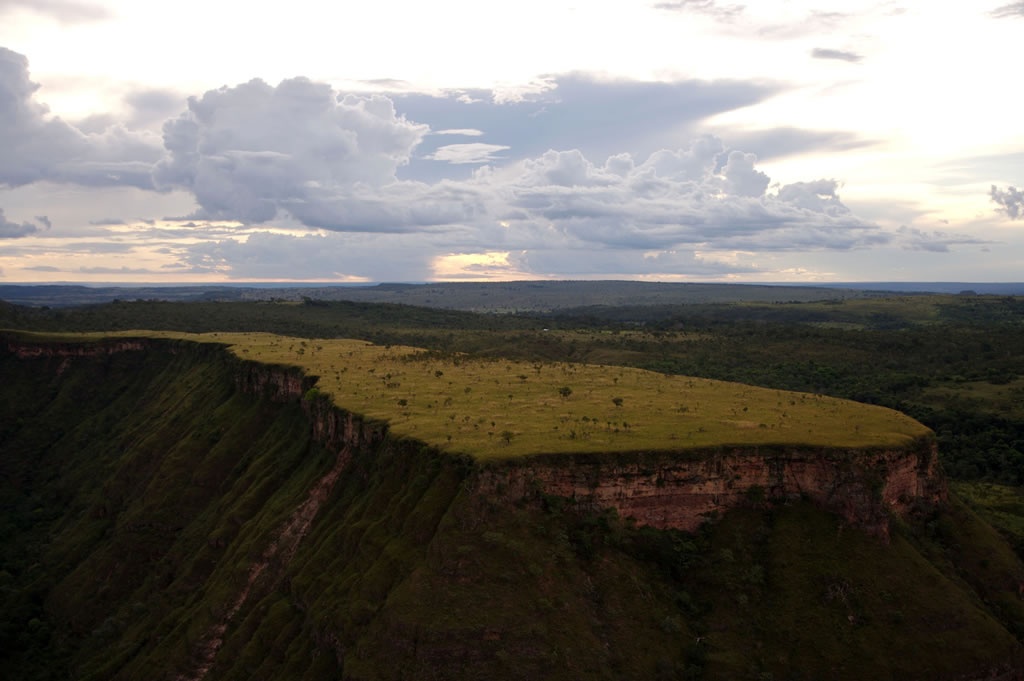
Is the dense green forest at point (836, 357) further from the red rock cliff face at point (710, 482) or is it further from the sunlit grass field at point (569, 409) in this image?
the red rock cliff face at point (710, 482)

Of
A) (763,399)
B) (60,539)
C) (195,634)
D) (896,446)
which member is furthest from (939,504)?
(60,539)

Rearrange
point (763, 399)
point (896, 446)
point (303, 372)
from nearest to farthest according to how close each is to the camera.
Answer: point (896, 446), point (763, 399), point (303, 372)

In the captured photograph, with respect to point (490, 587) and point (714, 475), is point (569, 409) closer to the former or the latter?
point (714, 475)

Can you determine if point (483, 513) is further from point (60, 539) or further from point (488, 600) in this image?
point (60, 539)

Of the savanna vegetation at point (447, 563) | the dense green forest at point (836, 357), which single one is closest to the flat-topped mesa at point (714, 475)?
the savanna vegetation at point (447, 563)

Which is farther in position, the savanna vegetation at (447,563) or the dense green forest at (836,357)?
the dense green forest at (836,357)

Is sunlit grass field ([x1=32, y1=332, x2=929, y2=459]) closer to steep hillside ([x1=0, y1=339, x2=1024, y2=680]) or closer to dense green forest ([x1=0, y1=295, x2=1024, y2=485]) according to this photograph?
steep hillside ([x1=0, y1=339, x2=1024, y2=680])

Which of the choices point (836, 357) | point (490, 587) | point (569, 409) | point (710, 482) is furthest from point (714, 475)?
point (836, 357)
